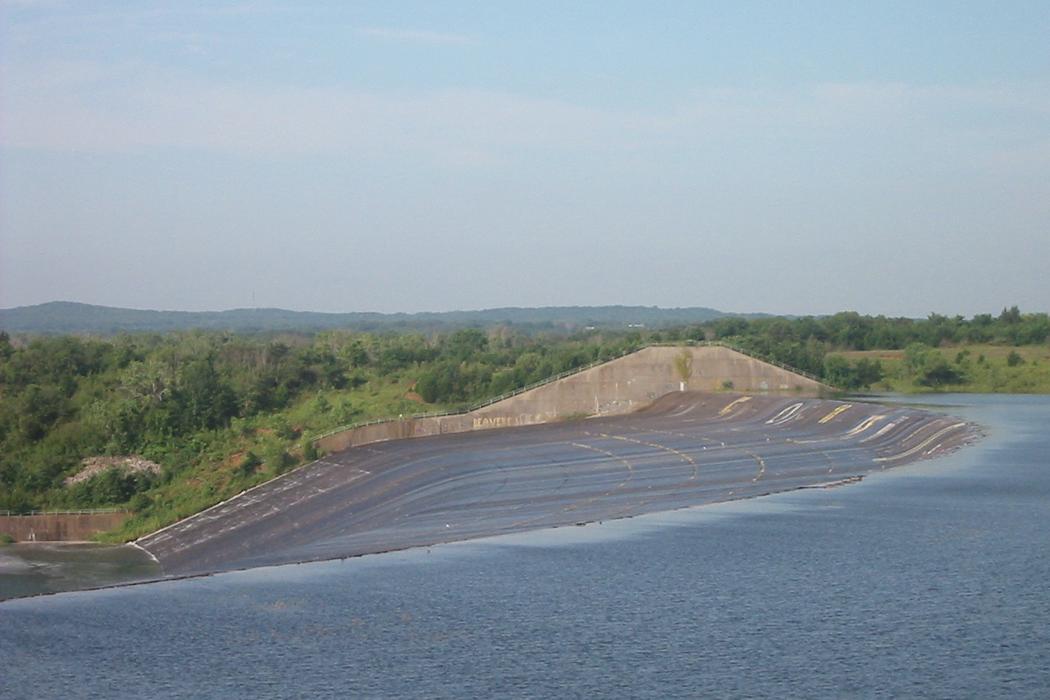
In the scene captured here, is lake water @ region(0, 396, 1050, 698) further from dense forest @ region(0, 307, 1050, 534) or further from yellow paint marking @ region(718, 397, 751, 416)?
yellow paint marking @ region(718, 397, 751, 416)

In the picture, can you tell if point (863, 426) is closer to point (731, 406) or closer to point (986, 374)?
point (731, 406)

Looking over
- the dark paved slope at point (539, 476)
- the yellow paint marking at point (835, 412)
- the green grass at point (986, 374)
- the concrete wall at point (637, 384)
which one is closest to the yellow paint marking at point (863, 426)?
the dark paved slope at point (539, 476)

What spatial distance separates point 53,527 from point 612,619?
2517cm

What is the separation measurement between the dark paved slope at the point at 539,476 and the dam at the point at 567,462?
3.0 inches

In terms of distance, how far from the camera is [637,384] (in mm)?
55750

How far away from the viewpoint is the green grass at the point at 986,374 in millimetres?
68938

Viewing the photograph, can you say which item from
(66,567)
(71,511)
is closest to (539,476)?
(66,567)

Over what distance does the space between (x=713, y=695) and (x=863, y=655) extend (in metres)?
2.91

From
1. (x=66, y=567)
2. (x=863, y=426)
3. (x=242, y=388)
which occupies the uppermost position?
(x=242, y=388)

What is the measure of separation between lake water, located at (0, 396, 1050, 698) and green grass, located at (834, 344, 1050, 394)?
40781 millimetres

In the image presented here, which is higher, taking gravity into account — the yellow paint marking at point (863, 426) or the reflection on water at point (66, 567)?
the yellow paint marking at point (863, 426)

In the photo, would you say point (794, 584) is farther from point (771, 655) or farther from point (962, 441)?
point (962, 441)

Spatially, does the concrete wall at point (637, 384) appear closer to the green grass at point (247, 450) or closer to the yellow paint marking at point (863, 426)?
the green grass at point (247, 450)

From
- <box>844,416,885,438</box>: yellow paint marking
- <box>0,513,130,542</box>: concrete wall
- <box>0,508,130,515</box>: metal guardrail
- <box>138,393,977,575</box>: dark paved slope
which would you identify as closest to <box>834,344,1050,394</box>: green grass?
<box>138,393,977,575</box>: dark paved slope
